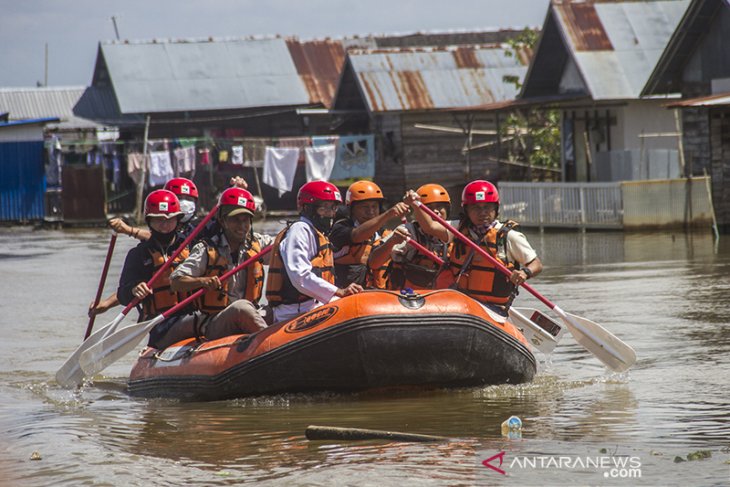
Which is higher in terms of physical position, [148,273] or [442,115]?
[442,115]

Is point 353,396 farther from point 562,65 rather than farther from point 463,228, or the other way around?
point 562,65

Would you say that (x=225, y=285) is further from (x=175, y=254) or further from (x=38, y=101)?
(x=38, y=101)

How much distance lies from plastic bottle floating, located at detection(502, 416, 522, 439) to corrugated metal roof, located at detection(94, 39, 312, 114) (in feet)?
103

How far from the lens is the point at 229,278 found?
10836 mm

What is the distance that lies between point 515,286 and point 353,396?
1.72 meters

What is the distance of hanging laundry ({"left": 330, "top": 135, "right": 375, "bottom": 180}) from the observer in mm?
36656

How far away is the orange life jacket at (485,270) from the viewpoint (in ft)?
35.6

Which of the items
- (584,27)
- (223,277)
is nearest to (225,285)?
(223,277)

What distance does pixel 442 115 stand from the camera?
125ft

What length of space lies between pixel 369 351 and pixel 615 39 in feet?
74.4

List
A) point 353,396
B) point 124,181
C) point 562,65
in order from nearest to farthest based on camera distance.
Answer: point 353,396, point 562,65, point 124,181

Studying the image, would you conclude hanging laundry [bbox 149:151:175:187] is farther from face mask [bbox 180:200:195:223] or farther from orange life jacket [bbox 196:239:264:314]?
orange life jacket [bbox 196:239:264:314]

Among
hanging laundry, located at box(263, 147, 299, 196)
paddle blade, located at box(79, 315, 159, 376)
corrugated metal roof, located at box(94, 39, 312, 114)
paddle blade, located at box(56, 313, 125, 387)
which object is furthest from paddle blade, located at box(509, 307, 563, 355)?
corrugated metal roof, located at box(94, 39, 312, 114)

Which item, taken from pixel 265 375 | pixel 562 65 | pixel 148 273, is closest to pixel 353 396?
pixel 265 375
